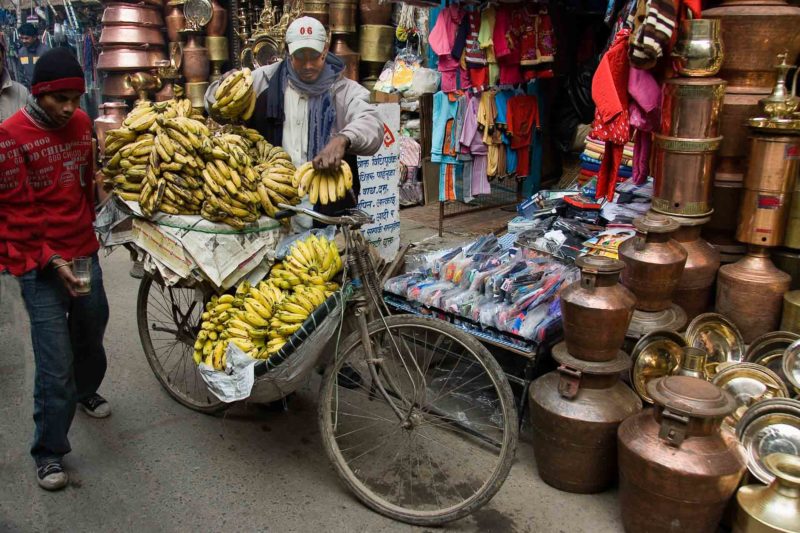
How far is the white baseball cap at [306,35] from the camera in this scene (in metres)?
3.77

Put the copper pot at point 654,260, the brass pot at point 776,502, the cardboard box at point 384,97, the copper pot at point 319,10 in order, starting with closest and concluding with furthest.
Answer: the brass pot at point 776,502, the copper pot at point 654,260, the cardboard box at point 384,97, the copper pot at point 319,10

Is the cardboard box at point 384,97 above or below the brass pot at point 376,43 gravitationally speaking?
below

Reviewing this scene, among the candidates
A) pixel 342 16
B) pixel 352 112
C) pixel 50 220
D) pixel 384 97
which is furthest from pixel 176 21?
pixel 50 220

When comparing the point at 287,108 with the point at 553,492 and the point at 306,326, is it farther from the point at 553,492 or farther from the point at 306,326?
the point at 553,492

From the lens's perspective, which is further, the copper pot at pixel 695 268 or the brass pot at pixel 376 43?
the brass pot at pixel 376 43

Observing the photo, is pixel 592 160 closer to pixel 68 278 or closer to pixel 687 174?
pixel 687 174

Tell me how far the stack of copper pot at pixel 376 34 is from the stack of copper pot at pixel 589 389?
20.3 ft

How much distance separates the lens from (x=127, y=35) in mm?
10352

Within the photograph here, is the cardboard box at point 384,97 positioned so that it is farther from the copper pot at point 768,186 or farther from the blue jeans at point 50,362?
the blue jeans at point 50,362

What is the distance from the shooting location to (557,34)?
24.1 feet

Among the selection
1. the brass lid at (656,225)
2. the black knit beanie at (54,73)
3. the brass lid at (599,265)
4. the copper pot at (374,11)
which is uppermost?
the copper pot at (374,11)

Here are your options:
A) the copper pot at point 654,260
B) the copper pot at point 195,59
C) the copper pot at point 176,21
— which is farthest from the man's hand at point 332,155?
the copper pot at point 176,21

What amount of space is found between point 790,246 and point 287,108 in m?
3.03

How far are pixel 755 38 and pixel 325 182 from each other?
258 centimetres
